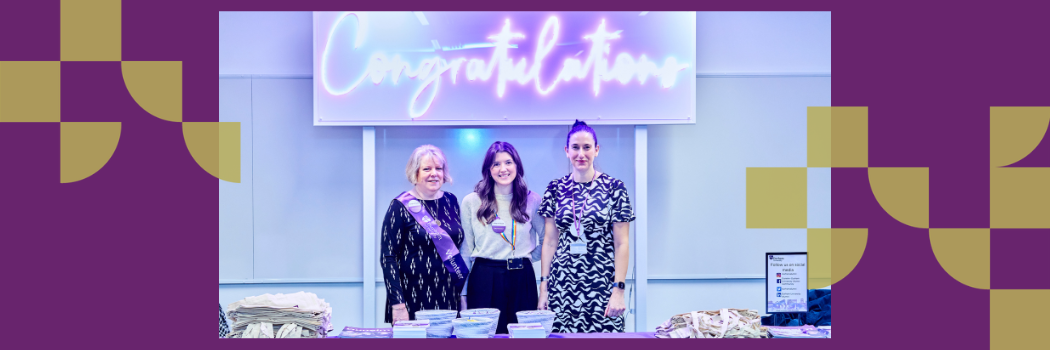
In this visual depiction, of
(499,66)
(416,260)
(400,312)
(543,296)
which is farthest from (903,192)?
(400,312)

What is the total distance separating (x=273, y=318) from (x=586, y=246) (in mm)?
1571

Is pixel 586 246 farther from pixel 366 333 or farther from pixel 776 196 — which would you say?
pixel 776 196

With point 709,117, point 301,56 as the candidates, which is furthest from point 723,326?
point 301,56

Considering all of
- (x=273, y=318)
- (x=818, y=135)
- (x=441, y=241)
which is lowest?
(x=273, y=318)

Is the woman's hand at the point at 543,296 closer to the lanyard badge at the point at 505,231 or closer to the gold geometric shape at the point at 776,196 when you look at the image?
the lanyard badge at the point at 505,231

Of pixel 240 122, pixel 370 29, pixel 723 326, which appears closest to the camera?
pixel 723 326

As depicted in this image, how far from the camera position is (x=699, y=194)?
4195 mm

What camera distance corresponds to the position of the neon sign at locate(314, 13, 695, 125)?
12.5ft

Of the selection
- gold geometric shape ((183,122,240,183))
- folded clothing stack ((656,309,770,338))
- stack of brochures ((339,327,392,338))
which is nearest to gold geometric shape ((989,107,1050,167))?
folded clothing stack ((656,309,770,338))

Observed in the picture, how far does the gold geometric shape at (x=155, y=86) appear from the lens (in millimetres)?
2930

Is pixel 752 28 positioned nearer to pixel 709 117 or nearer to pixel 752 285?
pixel 709 117

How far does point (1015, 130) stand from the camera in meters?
2.85

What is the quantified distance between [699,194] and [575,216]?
51.0 inches

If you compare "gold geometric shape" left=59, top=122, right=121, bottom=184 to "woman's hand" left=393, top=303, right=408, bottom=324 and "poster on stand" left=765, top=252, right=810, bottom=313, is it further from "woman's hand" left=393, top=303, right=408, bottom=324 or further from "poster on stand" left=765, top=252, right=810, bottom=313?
"poster on stand" left=765, top=252, right=810, bottom=313
